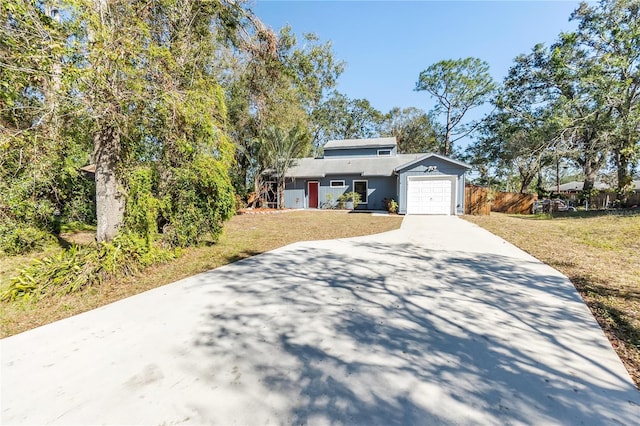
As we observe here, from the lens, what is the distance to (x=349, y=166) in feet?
63.5

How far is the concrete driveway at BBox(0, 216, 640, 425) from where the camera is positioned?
5.78 ft

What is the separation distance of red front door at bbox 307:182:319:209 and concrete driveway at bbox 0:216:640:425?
15163 millimetres

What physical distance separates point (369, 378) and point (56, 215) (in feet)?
30.6

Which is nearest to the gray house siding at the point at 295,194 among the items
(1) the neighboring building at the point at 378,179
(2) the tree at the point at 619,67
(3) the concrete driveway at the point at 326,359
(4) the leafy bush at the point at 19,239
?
(1) the neighboring building at the point at 378,179

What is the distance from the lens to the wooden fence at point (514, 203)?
712 inches

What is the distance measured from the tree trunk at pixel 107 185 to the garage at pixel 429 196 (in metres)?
13.9

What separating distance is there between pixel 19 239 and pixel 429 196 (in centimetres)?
1620

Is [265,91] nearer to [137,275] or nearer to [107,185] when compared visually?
[107,185]

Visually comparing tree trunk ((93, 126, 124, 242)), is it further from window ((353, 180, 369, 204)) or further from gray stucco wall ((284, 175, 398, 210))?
window ((353, 180, 369, 204))

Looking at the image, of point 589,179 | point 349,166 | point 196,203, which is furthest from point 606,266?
point 589,179

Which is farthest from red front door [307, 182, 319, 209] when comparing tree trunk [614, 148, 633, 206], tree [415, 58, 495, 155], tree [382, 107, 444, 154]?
tree [382, 107, 444, 154]

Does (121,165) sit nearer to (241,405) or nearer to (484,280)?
(241,405)

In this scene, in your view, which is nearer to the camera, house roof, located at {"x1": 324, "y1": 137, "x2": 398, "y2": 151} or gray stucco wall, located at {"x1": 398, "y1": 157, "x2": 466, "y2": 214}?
gray stucco wall, located at {"x1": 398, "y1": 157, "x2": 466, "y2": 214}

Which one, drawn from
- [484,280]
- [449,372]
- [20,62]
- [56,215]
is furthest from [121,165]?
[484,280]
